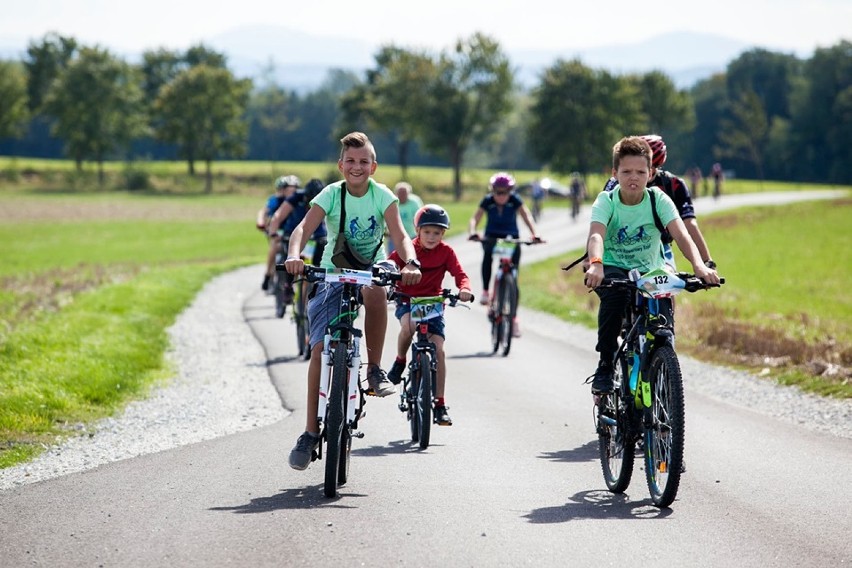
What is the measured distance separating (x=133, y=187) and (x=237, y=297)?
80950 millimetres

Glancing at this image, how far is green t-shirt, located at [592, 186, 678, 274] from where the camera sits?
22.4 feet

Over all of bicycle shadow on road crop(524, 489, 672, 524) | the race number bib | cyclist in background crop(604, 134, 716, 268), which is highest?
cyclist in background crop(604, 134, 716, 268)

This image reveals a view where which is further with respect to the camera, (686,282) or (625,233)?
(625,233)

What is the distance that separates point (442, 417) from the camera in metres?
8.37

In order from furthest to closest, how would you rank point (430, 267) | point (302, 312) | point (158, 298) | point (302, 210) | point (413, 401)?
point (158, 298) < point (302, 210) < point (302, 312) < point (430, 267) < point (413, 401)

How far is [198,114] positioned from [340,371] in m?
102

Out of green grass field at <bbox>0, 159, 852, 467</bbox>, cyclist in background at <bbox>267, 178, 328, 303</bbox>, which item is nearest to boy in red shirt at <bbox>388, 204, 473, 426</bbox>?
green grass field at <bbox>0, 159, 852, 467</bbox>

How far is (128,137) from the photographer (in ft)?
363

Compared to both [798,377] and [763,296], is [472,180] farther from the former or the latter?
[798,377]

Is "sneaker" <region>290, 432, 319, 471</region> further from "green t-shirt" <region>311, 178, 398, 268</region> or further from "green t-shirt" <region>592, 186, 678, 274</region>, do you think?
"green t-shirt" <region>592, 186, 678, 274</region>

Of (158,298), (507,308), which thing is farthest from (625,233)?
(158,298)

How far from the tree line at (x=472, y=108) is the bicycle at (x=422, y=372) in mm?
79668

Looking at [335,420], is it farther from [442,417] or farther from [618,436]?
[442,417]

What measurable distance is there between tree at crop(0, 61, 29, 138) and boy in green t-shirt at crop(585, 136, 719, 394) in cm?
11308
